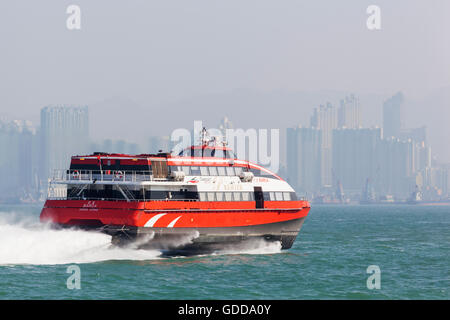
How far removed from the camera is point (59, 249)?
39.5m

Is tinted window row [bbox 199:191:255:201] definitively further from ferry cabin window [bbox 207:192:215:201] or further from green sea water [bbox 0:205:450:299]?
green sea water [bbox 0:205:450:299]

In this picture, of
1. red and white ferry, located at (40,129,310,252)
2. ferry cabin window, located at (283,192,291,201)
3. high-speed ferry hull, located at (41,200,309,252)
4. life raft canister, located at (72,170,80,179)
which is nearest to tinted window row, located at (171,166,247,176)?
red and white ferry, located at (40,129,310,252)

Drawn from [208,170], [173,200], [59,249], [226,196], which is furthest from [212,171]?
[59,249]

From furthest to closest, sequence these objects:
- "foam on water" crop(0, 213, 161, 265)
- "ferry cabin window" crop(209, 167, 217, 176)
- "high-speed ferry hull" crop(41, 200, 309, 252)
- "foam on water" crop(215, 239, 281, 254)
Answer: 1. "ferry cabin window" crop(209, 167, 217, 176)
2. "foam on water" crop(215, 239, 281, 254)
3. "high-speed ferry hull" crop(41, 200, 309, 252)
4. "foam on water" crop(0, 213, 161, 265)

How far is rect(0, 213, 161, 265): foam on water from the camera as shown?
129 ft

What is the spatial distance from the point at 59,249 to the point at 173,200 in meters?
6.74

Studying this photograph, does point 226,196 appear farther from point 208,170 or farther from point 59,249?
point 59,249

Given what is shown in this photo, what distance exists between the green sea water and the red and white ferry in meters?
0.93

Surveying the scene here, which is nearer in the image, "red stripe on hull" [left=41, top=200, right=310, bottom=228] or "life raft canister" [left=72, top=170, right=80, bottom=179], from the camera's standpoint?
"red stripe on hull" [left=41, top=200, right=310, bottom=228]

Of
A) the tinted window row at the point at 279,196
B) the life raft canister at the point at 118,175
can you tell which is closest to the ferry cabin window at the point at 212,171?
the tinted window row at the point at 279,196

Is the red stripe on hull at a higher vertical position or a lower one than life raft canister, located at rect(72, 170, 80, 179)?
lower
